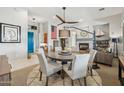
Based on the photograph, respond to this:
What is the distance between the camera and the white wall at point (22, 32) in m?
4.61

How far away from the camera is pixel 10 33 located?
4945 millimetres

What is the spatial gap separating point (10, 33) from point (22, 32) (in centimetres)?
63

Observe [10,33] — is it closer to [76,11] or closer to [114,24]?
[76,11]

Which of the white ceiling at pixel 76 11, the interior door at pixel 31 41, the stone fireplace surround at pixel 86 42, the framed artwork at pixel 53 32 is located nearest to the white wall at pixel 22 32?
the white ceiling at pixel 76 11

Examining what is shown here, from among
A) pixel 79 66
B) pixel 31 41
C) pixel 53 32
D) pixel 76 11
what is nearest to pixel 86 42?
pixel 53 32

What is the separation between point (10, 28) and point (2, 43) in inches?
30.9

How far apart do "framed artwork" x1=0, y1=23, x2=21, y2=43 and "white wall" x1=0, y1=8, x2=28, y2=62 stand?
15 centimetres

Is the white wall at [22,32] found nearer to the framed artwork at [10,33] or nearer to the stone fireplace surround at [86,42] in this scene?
the framed artwork at [10,33]

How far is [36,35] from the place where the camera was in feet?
29.2

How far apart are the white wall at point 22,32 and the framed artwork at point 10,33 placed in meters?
0.15

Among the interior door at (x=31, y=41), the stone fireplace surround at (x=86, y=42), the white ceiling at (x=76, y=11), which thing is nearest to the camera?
the white ceiling at (x=76, y=11)

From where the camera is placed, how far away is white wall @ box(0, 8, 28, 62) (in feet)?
15.1

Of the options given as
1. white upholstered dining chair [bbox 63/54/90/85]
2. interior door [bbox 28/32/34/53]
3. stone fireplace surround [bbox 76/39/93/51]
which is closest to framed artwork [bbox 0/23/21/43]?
interior door [bbox 28/32/34/53]
